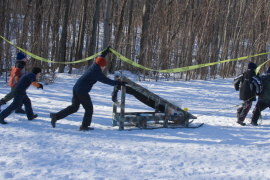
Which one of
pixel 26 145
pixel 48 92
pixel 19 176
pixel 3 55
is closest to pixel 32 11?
pixel 3 55

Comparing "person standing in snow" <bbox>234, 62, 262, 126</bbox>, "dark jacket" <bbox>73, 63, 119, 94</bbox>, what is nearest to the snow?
"person standing in snow" <bbox>234, 62, 262, 126</bbox>

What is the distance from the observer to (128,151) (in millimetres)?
4859

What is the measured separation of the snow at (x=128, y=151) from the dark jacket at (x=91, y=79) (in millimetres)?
947

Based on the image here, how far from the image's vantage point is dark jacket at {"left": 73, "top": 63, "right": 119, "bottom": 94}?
587 cm

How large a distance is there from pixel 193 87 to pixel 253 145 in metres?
9.17

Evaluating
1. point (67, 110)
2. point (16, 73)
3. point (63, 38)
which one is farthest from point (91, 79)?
point (63, 38)

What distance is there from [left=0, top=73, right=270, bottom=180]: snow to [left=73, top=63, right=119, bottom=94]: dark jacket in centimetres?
95

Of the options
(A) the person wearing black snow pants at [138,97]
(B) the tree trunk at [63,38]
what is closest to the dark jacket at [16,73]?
(A) the person wearing black snow pants at [138,97]

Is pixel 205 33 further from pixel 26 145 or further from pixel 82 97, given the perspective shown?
pixel 26 145

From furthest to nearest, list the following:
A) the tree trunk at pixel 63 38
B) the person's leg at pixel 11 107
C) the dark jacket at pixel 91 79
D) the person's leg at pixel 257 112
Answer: the tree trunk at pixel 63 38 → the person's leg at pixel 257 112 → the person's leg at pixel 11 107 → the dark jacket at pixel 91 79

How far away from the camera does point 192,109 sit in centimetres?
953

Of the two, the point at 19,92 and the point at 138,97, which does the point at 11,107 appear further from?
the point at 138,97

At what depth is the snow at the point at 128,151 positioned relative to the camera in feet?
12.9

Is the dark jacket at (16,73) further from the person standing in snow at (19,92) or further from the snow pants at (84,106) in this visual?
the snow pants at (84,106)
